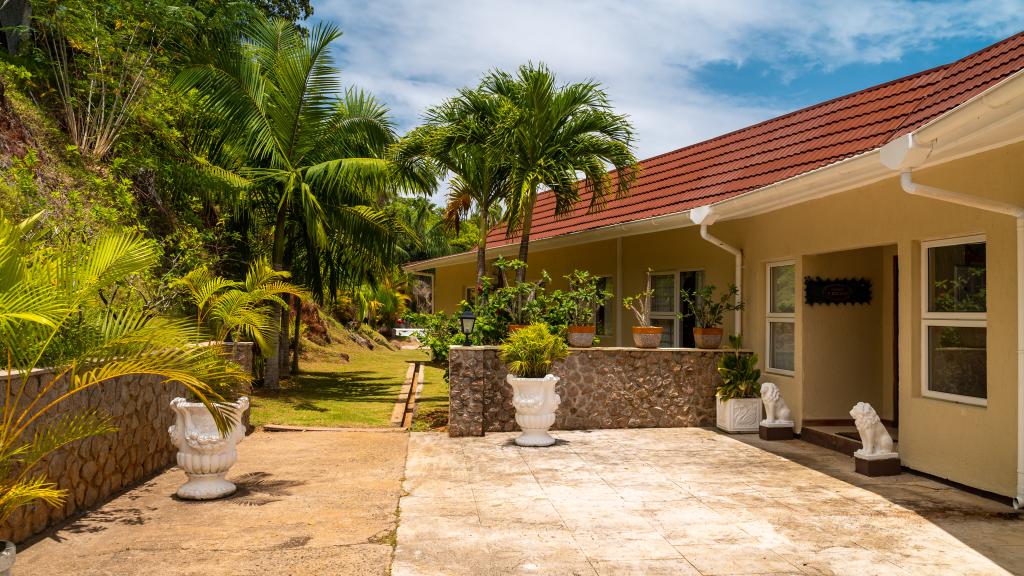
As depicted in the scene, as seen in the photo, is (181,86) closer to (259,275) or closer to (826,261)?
(259,275)

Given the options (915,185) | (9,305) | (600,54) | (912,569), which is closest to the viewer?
(9,305)

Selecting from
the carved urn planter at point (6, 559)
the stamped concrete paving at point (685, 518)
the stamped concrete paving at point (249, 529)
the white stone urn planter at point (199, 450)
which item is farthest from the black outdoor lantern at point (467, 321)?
the carved urn planter at point (6, 559)

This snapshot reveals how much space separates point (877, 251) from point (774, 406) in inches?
97.1

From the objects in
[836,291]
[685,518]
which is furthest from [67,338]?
[836,291]

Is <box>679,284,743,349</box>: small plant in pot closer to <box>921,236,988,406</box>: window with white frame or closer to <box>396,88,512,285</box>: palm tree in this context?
<box>921,236,988,406</box>: window with white frame

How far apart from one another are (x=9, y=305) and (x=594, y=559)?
3.62 metres

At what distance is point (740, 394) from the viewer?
9516mm

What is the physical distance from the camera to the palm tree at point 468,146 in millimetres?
11453

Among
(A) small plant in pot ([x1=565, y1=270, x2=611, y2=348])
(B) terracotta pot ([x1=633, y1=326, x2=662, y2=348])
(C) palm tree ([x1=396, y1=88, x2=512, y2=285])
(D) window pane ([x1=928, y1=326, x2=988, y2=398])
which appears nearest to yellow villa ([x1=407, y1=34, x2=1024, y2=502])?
(D) window pane ([x1=928, y1=326, x2=988, y2=398])

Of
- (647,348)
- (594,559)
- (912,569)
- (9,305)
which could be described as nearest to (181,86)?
(647,348)

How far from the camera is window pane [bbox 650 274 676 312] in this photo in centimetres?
1202

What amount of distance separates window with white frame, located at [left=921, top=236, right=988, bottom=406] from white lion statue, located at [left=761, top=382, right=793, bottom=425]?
2156 mm

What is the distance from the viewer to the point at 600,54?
14891mm

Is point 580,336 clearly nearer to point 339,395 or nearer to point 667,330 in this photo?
point 667,330
